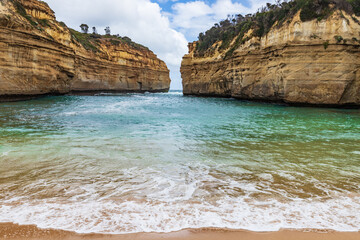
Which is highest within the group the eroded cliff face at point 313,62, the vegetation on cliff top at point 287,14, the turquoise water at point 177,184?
the vegetation on cliff top at point 287,14

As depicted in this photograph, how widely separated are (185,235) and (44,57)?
26.0 m

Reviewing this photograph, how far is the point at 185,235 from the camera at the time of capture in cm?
234

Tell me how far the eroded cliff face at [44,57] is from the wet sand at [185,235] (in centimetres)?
1990

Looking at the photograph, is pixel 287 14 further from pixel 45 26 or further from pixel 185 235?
pixel 45 26

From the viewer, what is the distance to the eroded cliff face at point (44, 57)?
1805 cm

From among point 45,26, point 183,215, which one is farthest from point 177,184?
point 45,26

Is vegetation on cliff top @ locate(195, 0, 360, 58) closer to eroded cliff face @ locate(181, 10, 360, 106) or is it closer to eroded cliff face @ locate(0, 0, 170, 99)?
eroded cliff face @ locate(181, 10, 360, 106)

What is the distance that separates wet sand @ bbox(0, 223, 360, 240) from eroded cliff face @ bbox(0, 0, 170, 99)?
65.3ft

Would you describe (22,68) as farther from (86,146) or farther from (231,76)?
(231,76)

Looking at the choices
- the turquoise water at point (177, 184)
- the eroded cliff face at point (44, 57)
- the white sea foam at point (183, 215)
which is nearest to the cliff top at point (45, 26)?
the eroded cliff face at point (44, 57)

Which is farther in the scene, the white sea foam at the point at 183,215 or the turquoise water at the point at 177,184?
the turquoise water at the point at 177,184

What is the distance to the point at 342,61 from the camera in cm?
1642

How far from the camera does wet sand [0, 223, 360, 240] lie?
2264 millimetres

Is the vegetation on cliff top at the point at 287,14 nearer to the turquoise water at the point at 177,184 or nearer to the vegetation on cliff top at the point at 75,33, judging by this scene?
the turquoise water at the point at 177,184
